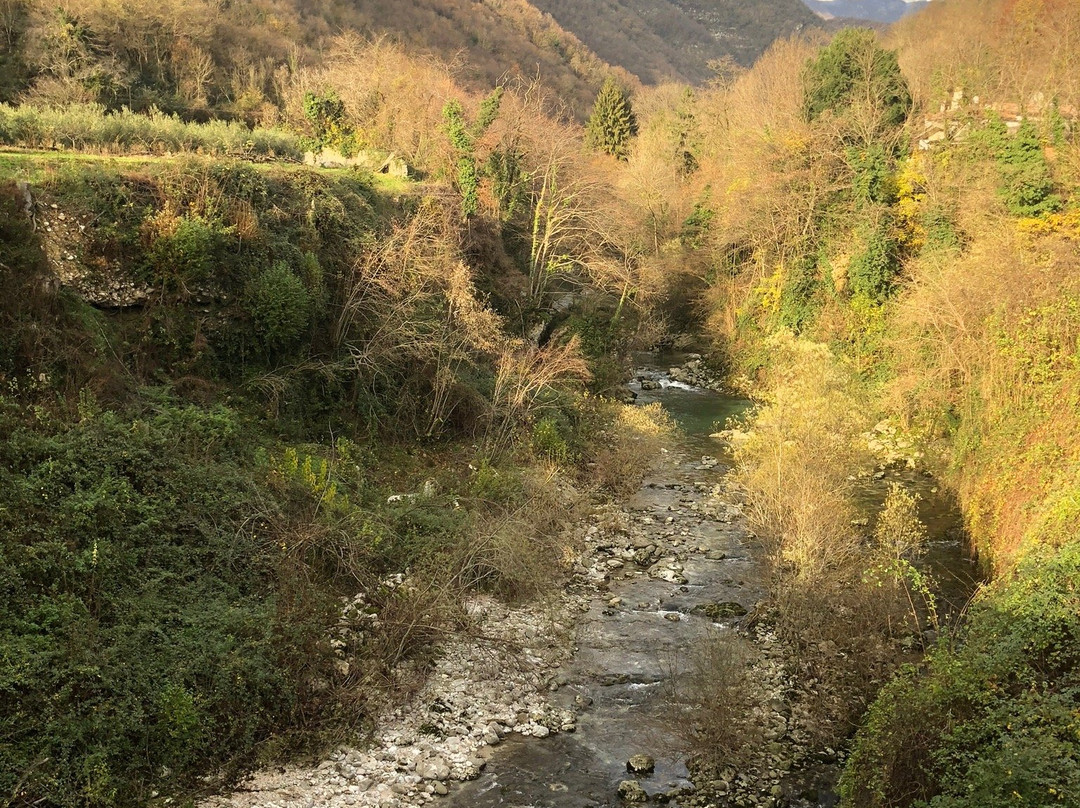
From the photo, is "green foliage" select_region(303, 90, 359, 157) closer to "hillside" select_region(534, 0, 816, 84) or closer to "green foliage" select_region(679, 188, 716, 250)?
"green foliage" select_region(679, 188, 716, 250)

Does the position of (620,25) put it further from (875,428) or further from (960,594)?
(960,594)

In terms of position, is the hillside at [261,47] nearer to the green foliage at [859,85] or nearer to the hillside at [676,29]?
the hillside at [676,29]

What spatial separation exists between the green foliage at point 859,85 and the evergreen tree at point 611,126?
28462 millimetres

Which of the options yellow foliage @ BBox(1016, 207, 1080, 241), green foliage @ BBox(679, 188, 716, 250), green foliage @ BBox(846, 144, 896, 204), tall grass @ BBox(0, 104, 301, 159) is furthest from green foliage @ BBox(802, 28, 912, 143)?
tall grass @ BBox(0, 104, 301, 159)

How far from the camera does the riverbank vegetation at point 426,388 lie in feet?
27.9

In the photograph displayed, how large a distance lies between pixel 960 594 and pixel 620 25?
12825 centimetres

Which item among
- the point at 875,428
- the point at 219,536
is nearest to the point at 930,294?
the point at 875,428

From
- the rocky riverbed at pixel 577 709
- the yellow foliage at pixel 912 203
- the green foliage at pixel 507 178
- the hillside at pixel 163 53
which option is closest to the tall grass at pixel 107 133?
the hillside at pixel 163 53

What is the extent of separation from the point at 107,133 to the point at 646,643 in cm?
1659

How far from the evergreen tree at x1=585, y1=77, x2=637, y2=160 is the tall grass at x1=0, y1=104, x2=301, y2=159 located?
43683 millimetres

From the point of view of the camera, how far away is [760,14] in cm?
13700

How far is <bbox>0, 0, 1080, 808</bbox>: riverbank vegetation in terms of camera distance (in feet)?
27.9

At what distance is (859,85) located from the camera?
3038 centimetres

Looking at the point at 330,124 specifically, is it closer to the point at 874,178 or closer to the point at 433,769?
the point at 874,178
